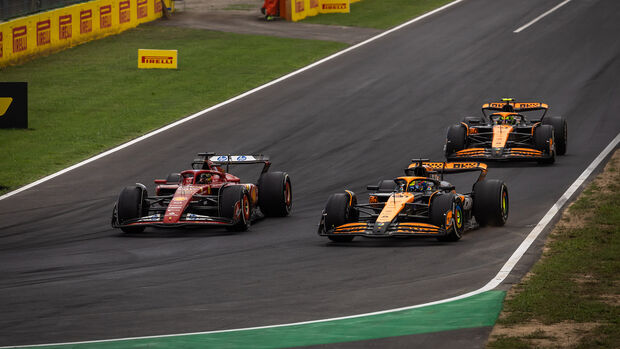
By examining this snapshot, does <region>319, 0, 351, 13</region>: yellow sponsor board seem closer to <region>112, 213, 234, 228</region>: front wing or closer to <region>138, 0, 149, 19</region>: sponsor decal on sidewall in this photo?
<region>138, 0, 149, 19</region>: sponsor decal on sidewall

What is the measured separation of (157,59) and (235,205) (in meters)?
23.5

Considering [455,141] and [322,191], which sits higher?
[455,141]

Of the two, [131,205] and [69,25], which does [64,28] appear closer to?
[69,25]

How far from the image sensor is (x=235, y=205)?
812 inches

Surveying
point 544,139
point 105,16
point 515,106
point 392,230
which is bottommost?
point 392,230

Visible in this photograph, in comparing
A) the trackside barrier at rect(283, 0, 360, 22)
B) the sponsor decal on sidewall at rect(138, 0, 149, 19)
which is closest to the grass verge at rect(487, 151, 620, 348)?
the trackside barrier at rect(283, 0, 360, 22)

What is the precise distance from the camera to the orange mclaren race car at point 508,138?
2769 cm

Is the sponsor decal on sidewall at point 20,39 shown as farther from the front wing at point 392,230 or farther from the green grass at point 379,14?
the front wing at point 392,230

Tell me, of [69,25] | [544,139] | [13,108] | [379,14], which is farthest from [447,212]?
[379,14]

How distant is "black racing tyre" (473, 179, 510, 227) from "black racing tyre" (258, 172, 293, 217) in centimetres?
426

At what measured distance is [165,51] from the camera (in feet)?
140

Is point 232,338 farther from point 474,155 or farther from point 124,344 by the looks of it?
point 474,155

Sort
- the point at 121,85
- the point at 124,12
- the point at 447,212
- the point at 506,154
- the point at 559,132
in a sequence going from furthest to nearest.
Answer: the point at 124,12 → the point at 121,85 → the point at 559,132 → the point at 506,154 → the point at 447,212

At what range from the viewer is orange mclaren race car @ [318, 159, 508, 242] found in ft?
61.7
